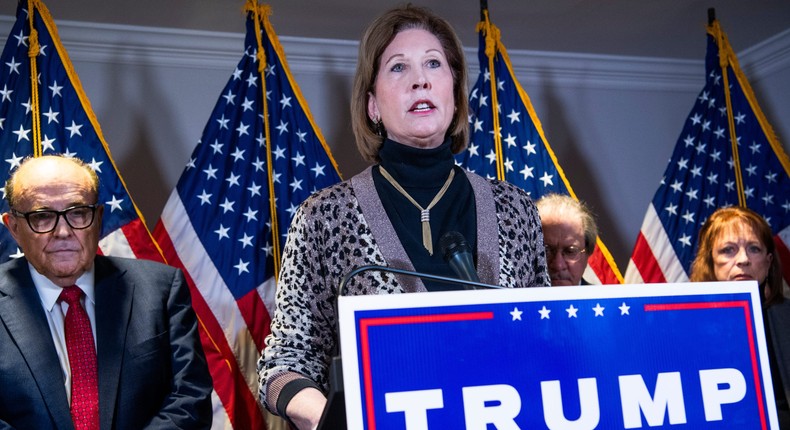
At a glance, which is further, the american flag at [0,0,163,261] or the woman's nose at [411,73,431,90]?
the american flag at [0,0,163,261]

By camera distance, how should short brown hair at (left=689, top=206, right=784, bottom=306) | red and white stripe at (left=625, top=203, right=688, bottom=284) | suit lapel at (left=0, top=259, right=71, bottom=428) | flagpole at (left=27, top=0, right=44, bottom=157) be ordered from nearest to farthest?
suit lapel at (left=0, top=259, right=71, bottom=428) → flagpole at (left=27, top=0, right=44, bottom=157) → short brown hair at (left=689, top=206, right=784, bottom=306) → red and white stripe at (left=625, top=203, right=688, bottom=284)

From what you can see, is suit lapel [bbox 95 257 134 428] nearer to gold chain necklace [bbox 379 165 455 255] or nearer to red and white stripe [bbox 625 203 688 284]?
gold chain necklace [bbox 379 165 455 255]

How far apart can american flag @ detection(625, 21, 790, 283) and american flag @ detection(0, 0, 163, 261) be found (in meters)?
2.34

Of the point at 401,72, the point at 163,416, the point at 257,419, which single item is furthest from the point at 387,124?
the point at 257,419

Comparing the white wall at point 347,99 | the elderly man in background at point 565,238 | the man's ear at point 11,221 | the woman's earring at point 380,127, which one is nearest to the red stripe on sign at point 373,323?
the woman's earring at point 380,127

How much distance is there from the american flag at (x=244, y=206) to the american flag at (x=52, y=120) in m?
0.24

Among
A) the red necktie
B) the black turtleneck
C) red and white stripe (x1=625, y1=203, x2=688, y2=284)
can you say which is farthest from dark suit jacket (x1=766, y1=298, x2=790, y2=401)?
the red necktie

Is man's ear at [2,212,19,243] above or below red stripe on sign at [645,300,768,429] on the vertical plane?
above

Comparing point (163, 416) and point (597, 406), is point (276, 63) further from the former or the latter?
point (597, 406)

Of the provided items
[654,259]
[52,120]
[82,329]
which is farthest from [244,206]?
[654,259]

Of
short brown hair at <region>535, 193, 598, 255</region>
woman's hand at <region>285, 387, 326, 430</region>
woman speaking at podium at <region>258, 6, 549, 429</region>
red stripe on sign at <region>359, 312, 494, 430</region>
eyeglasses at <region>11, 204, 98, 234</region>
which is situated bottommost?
woman's hand at <region>285, 387, 326, 430</region>

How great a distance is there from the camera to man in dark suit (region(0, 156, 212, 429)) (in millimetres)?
2229

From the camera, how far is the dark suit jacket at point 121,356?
2207mm

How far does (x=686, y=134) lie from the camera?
4254 mm
